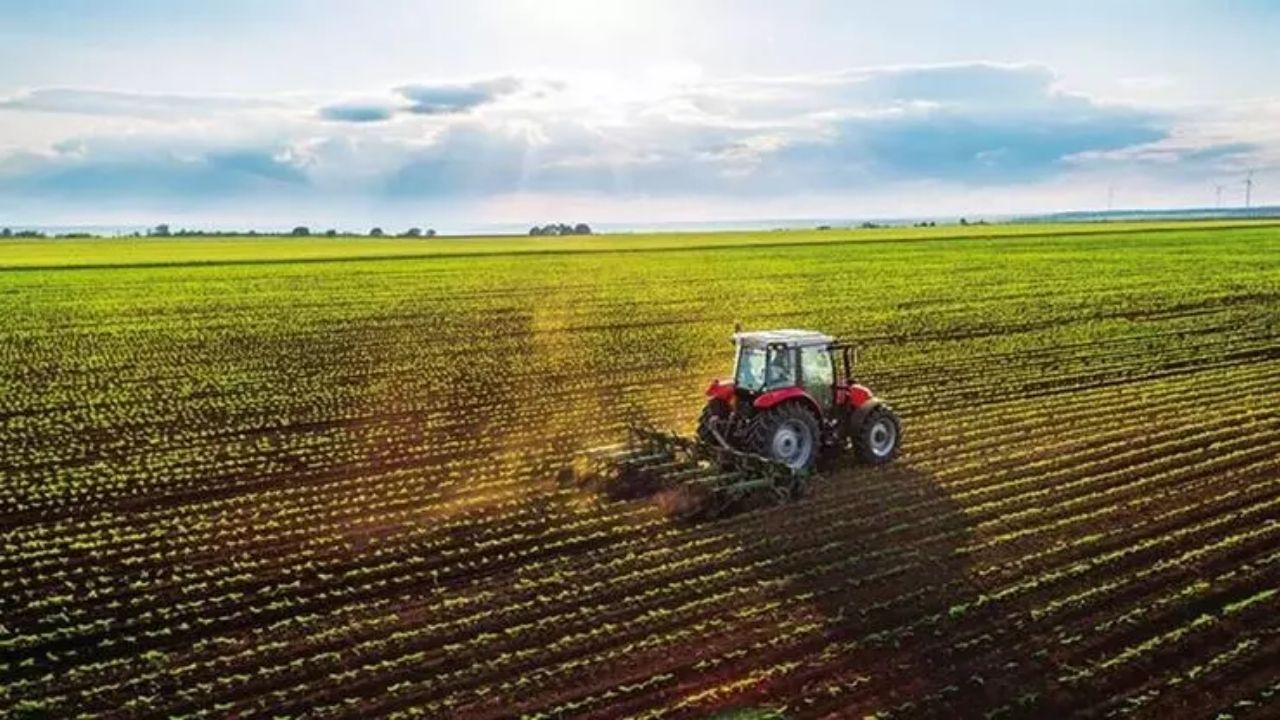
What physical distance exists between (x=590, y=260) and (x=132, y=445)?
65130 mm

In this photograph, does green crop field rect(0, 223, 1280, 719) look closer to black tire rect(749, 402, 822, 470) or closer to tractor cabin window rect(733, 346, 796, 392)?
black tire rect(749, 402, 822, 470)

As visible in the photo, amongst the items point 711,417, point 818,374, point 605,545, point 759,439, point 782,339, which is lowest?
point 605,545

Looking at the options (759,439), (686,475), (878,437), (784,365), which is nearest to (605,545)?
(686,475)

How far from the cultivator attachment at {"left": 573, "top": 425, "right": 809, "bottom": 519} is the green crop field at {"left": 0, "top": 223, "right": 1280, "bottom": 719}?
305 millimetres

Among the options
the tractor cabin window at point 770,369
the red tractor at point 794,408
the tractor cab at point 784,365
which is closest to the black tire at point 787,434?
the red tractor at point 794,408

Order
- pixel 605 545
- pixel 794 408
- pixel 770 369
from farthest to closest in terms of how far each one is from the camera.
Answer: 1. pixel 770 369
2. pixel 794 408
3. pixel 605 545

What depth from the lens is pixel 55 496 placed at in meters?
16.5

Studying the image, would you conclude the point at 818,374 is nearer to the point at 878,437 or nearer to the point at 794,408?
the point at 794,408

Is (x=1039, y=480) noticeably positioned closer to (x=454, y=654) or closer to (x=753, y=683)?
(x=753, y=683)

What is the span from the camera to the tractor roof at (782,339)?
636 inches

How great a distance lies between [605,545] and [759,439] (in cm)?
299

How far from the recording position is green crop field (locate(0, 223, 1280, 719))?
10234 mm

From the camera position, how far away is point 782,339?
1619 cm

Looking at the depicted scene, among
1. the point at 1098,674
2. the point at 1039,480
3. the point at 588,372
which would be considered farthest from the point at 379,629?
the point at 588,372
